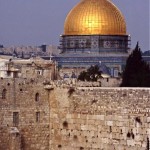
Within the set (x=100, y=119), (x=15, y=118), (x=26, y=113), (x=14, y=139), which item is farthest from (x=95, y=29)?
(x=100, y=119)

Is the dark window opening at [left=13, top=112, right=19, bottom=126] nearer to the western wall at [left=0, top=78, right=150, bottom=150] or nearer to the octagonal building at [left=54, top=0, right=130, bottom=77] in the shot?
the western wall at [left=0, top=78, right=150, bottom=150]

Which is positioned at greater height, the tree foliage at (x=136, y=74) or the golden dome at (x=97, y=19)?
the golden dome at (x=97, y=19)

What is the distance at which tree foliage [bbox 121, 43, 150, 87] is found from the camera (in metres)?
30.1

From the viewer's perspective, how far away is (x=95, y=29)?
194ft

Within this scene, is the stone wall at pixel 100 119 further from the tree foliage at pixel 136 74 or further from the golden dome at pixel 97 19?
the golden dome at pixel 97 19

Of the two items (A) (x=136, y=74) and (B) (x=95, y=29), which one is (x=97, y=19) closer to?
(B) (x=95, y=29)

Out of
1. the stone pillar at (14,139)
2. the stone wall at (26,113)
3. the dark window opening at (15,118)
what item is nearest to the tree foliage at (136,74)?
the stone wall at (26,113)

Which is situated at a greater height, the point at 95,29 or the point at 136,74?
the point at 95,29

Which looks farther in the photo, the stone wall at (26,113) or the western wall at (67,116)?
the stone wall at (26,113)

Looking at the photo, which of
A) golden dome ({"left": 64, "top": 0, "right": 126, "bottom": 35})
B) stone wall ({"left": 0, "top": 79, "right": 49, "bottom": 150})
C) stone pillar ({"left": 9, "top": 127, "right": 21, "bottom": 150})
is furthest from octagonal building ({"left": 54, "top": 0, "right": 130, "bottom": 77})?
stone pillar ({"left": 9, "top": 127, "right": 21, "bottom": 150})

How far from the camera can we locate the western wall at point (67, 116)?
23.4 m

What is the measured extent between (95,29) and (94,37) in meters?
0.67

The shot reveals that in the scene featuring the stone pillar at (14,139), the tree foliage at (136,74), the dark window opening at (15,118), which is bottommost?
the stone pillar at (14,139)

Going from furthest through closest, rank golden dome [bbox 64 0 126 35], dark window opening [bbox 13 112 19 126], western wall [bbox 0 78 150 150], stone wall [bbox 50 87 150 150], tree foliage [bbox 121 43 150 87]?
golden dome [bbox 64 0 126 35] < tree foliage [bbox 121 43 150 87] < dark window opening [bbox 13 112 19 126] < western wall [bbox 0 78 150 150] < stone wall [bbox 50 87 150 150]
